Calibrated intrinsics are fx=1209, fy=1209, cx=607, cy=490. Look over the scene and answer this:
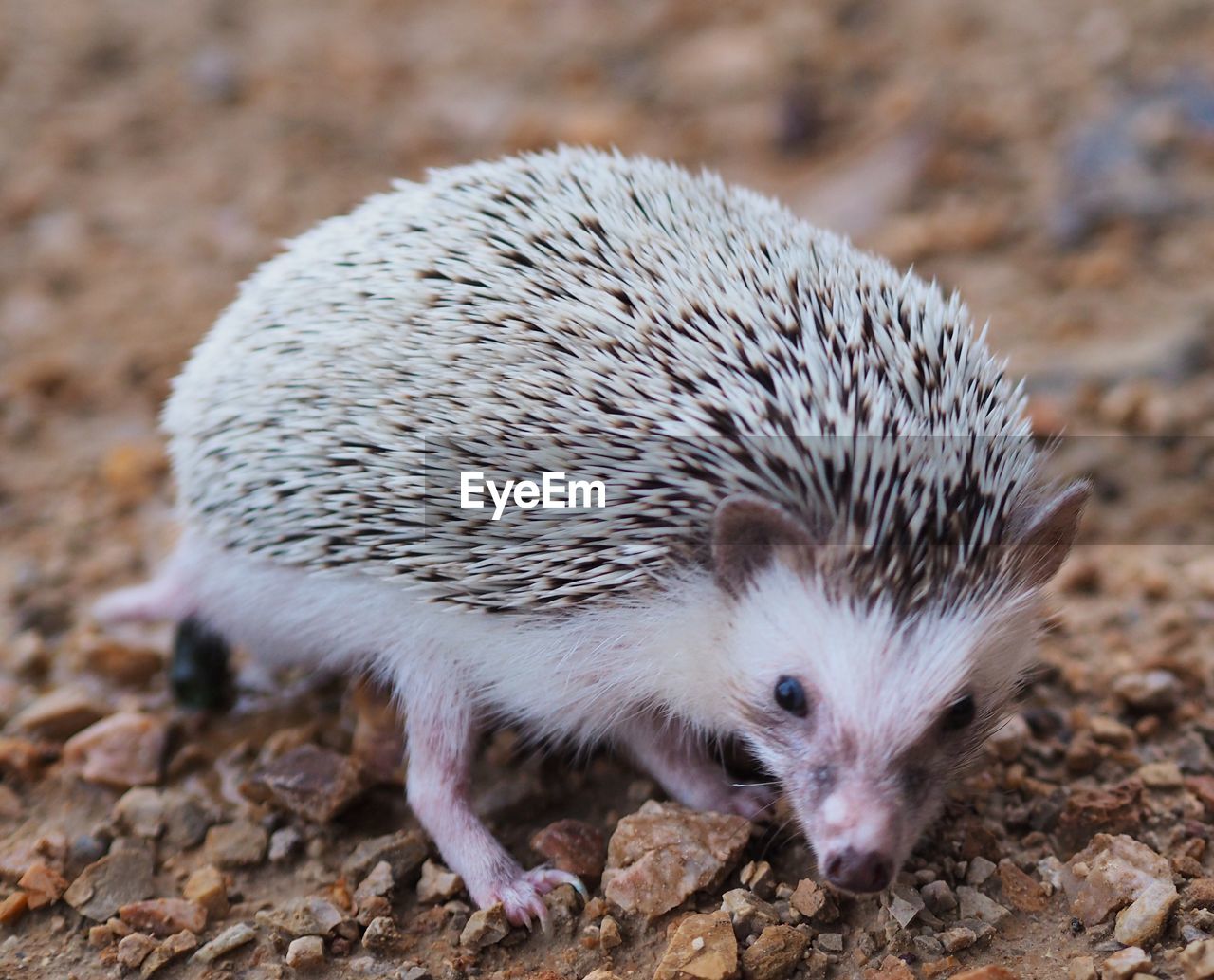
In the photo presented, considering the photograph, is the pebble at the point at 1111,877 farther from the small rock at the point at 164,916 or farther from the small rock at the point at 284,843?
the small rock at the point at 164,916

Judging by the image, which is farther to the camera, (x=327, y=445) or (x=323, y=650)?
(x=323, y=650)

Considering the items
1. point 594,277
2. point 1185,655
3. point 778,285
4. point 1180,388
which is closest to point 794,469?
point 778,285

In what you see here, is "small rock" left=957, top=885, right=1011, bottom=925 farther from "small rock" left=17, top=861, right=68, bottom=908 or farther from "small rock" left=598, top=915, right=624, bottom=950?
"small rock" left=17, top=861, right=68, bottom=908

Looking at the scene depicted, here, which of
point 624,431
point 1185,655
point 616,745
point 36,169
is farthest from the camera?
point 36,169

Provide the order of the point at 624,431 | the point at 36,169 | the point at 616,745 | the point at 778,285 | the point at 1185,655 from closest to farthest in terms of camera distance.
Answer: the point at 624,431
the point at 778,285
the point at 616,745
the point at 1185,655
the point at 36,169

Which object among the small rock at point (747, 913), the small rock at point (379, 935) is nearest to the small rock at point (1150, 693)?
the small rock at point (747, 913)

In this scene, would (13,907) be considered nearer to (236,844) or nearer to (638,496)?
(236,844)

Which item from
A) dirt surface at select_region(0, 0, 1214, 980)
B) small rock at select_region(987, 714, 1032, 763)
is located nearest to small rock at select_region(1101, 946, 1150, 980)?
dirt surface at select_region(0, 0, 1214, 980)

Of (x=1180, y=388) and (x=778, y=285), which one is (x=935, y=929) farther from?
(x=1180, y=388)
